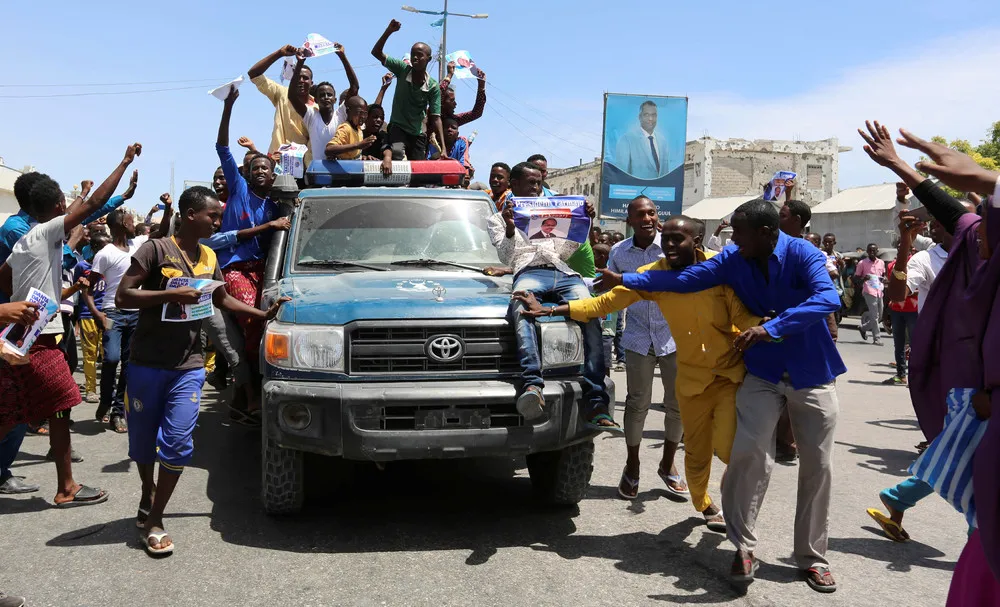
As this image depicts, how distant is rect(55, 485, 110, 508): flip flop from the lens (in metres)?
5.41

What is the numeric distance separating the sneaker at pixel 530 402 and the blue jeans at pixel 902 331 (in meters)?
7.57

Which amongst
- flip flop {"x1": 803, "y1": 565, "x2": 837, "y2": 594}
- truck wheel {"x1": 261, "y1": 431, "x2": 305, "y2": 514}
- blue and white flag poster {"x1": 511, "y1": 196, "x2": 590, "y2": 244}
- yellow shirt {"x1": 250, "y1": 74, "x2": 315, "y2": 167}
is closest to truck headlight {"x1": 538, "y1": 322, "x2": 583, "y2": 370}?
blue and white flag poster {"x1": 511, "y1": 196, "x2": 590, "y2": 244}

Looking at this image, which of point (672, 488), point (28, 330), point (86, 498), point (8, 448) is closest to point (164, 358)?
point (28, 330)

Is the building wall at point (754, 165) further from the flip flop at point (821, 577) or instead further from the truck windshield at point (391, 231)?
the flip flop at point (821, 577)

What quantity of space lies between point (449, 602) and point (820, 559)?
1.89 m

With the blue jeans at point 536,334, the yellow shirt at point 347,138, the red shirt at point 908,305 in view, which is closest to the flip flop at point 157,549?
the blue jeans at point 536,334

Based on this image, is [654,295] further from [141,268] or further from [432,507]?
[141,268]

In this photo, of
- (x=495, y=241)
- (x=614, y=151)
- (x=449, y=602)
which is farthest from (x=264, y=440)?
(x=614, y=151)

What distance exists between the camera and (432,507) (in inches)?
212

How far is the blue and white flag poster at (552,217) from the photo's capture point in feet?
17.9

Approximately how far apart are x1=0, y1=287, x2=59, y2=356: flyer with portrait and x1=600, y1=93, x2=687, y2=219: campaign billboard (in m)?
27.5

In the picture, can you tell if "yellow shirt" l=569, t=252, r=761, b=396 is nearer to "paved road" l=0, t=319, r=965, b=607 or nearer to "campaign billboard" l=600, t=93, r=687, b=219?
"paved road" l=0, t=319, r=965, b=607

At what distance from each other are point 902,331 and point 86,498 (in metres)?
9.84

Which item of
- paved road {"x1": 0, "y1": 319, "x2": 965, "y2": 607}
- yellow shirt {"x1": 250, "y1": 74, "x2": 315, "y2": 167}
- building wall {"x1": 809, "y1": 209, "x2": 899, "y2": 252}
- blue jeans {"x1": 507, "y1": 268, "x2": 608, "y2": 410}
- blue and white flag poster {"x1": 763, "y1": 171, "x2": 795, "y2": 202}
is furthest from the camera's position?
building wall {"x1": 809, "y1": 209, "x2": 899, "y2": 252}
